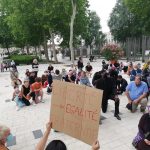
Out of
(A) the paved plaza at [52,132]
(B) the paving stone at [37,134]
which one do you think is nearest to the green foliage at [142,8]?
(A) the paved plaza at [52,132]

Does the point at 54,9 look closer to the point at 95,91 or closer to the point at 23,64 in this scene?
the point at 23,64

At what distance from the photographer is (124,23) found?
45.1m

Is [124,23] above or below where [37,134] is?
above

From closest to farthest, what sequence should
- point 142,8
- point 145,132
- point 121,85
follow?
point 145,132 → point 121,85 → point 142,8

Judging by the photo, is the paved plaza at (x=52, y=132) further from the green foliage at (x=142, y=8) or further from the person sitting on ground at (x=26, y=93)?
the green foliage at (x=142, y=8)

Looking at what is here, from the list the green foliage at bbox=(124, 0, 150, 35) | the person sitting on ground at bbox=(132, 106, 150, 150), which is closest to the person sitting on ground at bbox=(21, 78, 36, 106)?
the person sitting on ground at bbox=(132, 106, 150, 150)

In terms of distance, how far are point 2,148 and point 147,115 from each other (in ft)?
9.46

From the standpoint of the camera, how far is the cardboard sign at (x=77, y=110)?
3.13 m

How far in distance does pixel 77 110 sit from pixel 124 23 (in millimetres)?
43772

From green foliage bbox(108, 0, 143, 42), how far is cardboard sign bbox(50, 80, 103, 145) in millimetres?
41786

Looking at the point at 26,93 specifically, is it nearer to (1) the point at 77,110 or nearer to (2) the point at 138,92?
(2) the point at 138,92

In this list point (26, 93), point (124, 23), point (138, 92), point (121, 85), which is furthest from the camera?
point (124, 23)

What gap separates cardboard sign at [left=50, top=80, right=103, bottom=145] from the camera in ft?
10.3

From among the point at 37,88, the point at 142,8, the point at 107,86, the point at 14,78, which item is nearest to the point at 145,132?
the point at 107,86
